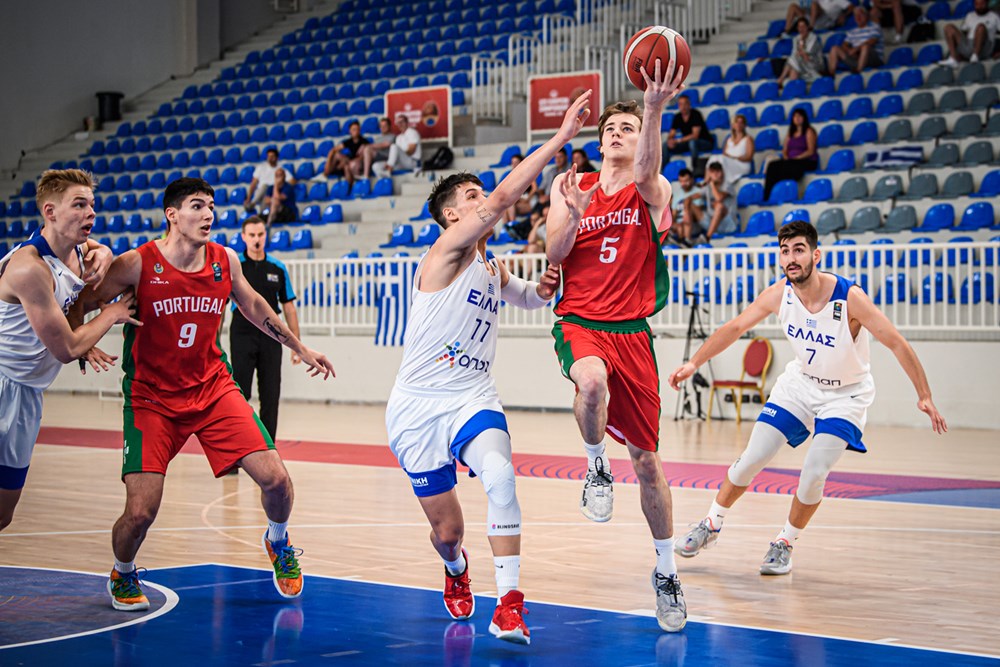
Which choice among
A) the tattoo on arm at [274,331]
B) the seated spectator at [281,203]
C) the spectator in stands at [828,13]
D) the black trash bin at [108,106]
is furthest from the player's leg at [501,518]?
the black trash bin at [108,106]

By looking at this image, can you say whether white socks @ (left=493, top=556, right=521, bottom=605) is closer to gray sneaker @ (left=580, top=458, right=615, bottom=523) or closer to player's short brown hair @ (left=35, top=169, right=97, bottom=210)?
gray sneaker @ (left=580, top=458, right=615, bottom=523)

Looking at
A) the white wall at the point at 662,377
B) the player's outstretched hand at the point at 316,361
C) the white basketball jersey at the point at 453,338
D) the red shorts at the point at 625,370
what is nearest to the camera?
the white basketball jersey at the point at 453,338

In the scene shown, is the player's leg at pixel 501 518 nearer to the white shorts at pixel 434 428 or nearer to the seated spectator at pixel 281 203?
the white shorts at pixel 434 428

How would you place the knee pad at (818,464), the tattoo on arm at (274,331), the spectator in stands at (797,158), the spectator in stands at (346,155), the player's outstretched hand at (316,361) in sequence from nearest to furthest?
the player's outstretched hand at (316,361) < the tattoo on arm at (274,331) < the knee pad at (818,464) < the spectator in stands at (797,158) < the spectator in stands at (346,155)

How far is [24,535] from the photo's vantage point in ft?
24.0

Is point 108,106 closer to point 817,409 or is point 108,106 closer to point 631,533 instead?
point 631,533

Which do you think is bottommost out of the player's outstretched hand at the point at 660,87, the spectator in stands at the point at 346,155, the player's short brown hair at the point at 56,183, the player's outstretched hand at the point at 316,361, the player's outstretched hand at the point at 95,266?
the player's outstretched hand at the point at 316,361

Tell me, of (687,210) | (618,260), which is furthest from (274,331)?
(687,210)

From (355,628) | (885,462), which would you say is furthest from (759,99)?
(355,628)

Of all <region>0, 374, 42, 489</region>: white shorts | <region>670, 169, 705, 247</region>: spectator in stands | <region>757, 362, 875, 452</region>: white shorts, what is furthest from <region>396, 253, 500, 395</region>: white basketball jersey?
<region>670, 169, 705, 247</region>: spectator in stands

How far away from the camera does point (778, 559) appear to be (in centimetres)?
620

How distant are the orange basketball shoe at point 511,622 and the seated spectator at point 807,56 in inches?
541

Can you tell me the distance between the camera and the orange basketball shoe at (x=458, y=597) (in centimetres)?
520

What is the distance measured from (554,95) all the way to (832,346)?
44.0ft
